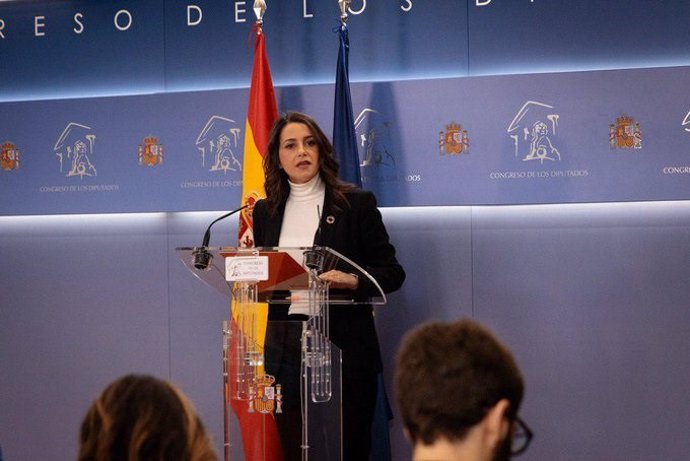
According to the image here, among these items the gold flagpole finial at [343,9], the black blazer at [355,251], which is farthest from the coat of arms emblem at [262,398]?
the gold flagpole finial at [343,9]

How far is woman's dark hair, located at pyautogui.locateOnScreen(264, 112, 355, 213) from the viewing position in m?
4.14

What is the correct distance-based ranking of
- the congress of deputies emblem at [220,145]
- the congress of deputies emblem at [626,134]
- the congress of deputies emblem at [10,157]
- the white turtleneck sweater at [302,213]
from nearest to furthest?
the white turtleneck sweater at [302,213], the congress of deputies emblem at [626,134], the congress of deputies emblem at [220,145], the congress of deputies emblem at [10,157]

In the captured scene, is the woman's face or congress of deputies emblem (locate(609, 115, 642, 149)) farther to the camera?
congress of deputies emblem (locate(609, 115, 642, 149))

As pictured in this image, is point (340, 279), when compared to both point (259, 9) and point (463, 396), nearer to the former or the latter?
point (463, 396)

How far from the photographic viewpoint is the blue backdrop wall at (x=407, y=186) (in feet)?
16.5

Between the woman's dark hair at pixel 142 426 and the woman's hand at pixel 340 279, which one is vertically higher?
the woman's hand at pixel 340 279

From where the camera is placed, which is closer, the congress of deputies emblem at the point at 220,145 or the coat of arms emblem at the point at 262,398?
the coat of arms emblem at the point at 262,398

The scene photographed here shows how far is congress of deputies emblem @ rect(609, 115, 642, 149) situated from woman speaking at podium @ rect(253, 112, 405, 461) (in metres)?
1.51

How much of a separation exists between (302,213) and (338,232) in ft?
0.65

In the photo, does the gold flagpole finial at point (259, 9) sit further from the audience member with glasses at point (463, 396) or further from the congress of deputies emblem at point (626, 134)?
the audience member with glasses at point (463, 396)

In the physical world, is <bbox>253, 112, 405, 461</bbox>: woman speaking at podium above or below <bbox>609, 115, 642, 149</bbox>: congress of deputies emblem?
below

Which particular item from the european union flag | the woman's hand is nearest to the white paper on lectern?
the woman's hand

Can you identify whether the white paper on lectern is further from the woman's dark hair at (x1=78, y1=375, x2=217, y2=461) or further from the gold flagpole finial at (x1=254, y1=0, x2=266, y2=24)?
the gold flagpole finial at (x1=254, y1=0, x2=266, y2=24)

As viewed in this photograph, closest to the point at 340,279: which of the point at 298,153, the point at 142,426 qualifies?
the point at 298,153
